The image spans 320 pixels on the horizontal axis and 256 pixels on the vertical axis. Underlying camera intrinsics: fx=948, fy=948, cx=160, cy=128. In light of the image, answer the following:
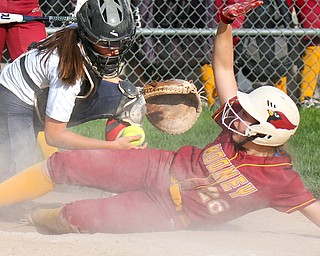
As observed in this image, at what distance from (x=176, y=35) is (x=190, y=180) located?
3.85 metres

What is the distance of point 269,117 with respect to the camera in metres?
4.52

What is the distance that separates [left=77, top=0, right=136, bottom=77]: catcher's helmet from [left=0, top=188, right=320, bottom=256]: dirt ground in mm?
936

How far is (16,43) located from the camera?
21.8 ft

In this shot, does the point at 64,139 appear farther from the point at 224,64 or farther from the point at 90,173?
the point at 224,64

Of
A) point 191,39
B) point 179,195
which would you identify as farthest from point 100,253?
point 191,39

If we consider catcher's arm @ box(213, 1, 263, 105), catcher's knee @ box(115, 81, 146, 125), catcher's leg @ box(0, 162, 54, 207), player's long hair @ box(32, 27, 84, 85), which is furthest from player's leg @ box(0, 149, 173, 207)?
catcher's knee @ box(115, 81, 146, 125)

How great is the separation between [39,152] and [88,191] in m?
0.40

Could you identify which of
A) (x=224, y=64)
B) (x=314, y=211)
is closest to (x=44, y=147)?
(x=224, y=64)

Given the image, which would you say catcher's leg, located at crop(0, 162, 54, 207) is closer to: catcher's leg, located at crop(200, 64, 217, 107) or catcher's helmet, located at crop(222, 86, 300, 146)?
catcher's helmet, located at crop(222, 86, 300, 146)

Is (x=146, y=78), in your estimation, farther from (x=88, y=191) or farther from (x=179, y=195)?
(x=179, y=195)

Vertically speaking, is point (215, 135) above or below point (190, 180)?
below

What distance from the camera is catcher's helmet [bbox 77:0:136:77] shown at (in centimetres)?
486

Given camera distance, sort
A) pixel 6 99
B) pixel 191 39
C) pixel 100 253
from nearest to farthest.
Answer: pixel 100 253 → pixel 6 99 → pixel 191 39

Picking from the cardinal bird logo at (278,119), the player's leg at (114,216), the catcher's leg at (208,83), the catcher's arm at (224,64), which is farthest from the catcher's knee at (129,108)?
the catcher's leg at (208,83)
